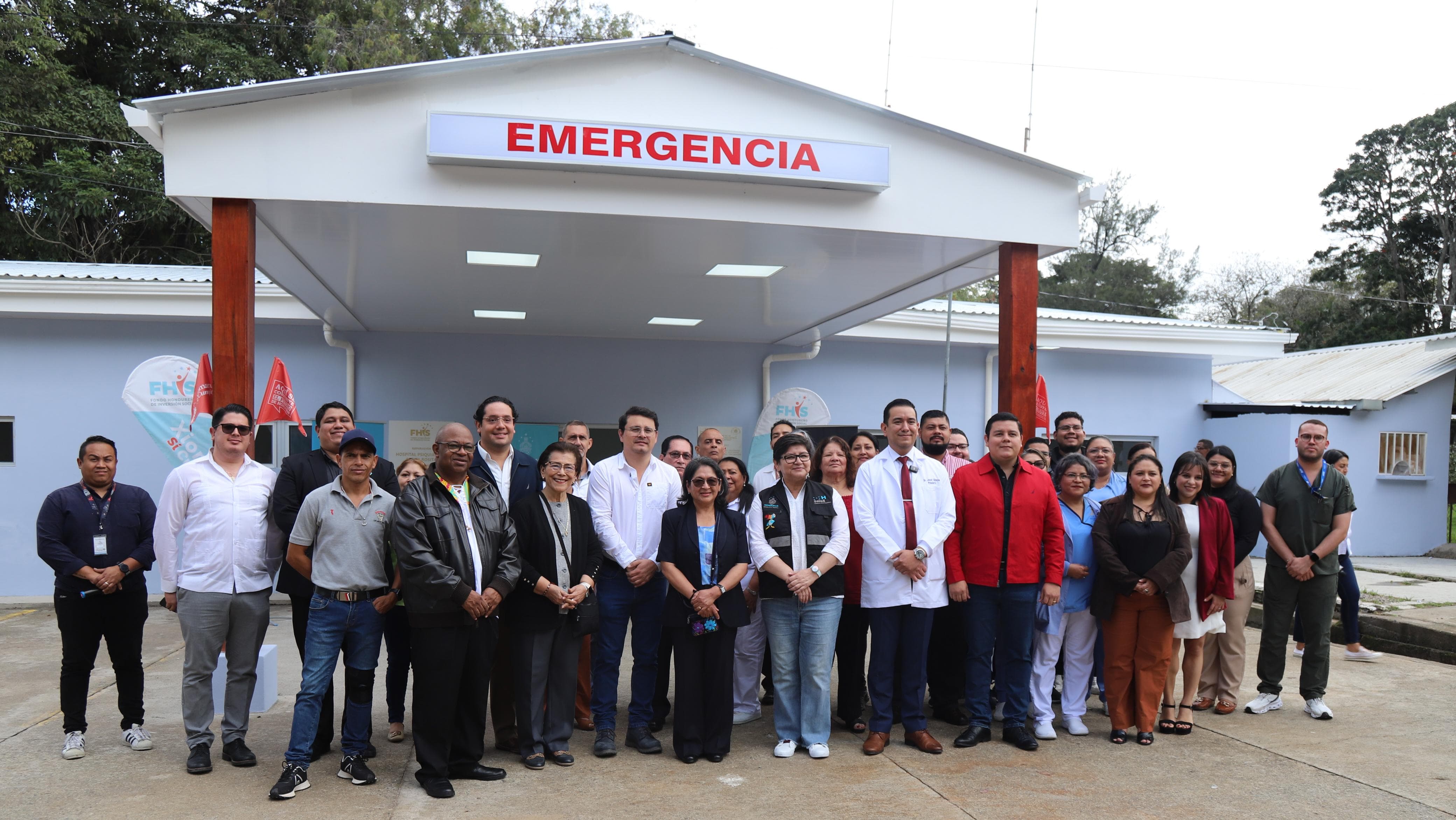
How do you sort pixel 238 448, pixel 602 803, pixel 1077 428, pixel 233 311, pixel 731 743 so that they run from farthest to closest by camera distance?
pixel 1077 428 < pixel 233 311 < pixel 731 743 < pixel 238 448 < pixel 602 803

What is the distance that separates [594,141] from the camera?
648 centimetres

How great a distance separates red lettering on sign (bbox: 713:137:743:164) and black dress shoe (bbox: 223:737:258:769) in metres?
4.39

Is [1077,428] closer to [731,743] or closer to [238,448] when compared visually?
[731,743]

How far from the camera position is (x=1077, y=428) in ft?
22.6

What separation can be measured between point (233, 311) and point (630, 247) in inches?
121

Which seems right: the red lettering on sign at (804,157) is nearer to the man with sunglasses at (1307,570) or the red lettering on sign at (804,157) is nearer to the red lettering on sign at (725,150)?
the red lettering on sign at (725,150)

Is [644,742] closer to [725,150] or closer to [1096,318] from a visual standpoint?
[725,150]

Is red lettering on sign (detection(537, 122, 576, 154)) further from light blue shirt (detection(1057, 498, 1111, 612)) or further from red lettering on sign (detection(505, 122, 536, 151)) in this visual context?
light blue shirt (detection(1057, 498, 1111, 612))

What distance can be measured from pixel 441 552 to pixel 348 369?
829 cm

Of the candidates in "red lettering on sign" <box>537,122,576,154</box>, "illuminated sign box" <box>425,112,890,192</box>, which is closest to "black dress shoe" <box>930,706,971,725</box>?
"illuminated sign box" <box>425,112,890,192</box>

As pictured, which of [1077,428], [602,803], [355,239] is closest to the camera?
[602,803]

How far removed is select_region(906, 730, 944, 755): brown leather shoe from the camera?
541 centimetres

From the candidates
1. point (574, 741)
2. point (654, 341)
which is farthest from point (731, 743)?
point (654, 341)

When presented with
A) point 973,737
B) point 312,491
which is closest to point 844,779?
point 973,737
